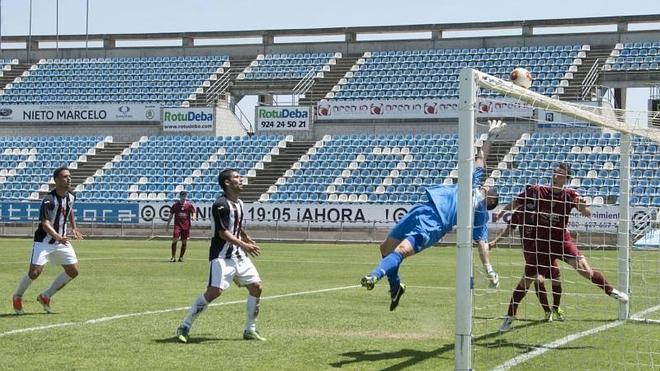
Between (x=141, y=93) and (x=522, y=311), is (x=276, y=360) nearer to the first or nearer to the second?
A: (x=522, y=311)

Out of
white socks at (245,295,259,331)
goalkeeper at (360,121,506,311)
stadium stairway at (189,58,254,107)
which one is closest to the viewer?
goalkeeper at (360,121,506,311)

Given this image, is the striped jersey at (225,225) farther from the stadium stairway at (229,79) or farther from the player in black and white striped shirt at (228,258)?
the stadium stairway at (229,79)

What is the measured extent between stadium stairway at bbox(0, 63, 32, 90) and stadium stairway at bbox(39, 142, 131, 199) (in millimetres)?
9563

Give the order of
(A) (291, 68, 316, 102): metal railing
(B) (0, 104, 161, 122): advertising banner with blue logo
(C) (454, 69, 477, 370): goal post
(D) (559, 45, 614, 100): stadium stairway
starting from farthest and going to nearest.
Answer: (B) (0, 104, 161, 122): advertising banner with blue logo, (A) (291, 68, 316, 102): metal railing, (D) (559, 45, 614, 100): stadium stairway, (C) (454, 69, 477, 370): goal post

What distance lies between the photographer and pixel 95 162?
51.7m

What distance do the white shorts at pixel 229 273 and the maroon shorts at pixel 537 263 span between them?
332 centimetres

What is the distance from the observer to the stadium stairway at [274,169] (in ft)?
153

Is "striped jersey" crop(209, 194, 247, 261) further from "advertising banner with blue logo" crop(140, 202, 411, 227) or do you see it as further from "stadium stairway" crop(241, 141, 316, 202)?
"stadium stairway" crop(241, 141, 316, 202)

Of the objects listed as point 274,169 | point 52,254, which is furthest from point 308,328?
point 274,169

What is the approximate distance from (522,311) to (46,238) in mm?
6650

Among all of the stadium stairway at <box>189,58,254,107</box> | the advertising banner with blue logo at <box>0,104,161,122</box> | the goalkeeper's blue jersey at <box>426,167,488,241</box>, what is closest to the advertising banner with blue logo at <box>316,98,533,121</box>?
the stadium stairway at <box>189,58,254,107</box>

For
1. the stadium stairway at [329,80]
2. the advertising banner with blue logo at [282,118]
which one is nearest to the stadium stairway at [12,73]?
the advertising banner with blue logo at [282,118]

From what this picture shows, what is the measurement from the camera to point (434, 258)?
29922 millimetres

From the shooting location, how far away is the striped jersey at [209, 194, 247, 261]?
12.1m
